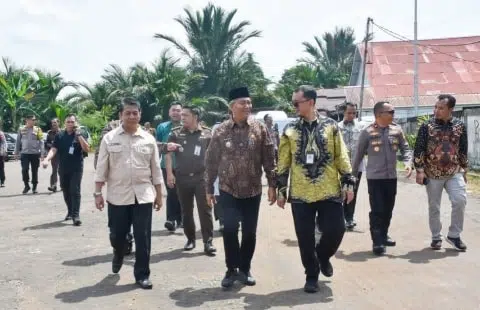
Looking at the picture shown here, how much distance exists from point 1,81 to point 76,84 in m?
6.55

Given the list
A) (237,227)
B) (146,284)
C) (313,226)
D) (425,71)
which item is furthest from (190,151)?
(425,71)

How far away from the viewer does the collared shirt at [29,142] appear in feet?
52.2

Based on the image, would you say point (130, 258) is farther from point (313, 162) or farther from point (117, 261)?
point (313, 162)

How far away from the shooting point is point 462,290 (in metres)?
5.96

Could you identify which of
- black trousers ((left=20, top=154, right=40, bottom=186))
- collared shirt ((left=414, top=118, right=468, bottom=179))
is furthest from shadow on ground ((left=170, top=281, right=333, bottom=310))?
black trousers ((left=20, top=154, right=40, bottom=186))

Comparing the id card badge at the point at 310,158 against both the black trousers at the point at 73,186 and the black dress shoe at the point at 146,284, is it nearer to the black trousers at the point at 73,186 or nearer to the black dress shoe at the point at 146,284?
the black dress shoe at the point at 146,284

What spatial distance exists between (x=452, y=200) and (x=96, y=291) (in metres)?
4.32

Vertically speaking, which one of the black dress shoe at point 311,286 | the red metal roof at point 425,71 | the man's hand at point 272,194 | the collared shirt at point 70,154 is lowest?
the black dress shoe at point 311,286

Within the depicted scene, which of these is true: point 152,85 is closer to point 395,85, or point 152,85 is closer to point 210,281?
point 395,85

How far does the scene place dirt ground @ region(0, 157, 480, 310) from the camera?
18.9ft

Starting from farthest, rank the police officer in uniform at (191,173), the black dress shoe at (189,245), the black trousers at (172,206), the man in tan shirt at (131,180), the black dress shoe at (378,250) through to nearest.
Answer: the black trousers at (172,206), the black dress shoe at (189,245), the police officer in uniform at (191,173), the black dress shoe at (378,250), the man in tan shirt at (131,180)

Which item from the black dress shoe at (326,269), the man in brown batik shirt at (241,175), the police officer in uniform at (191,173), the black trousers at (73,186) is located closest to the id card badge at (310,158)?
the man in brown batik shirt at (241,175)

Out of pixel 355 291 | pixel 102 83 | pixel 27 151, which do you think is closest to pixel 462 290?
pixel 355 291

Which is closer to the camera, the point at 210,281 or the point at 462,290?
the point at 462,290
